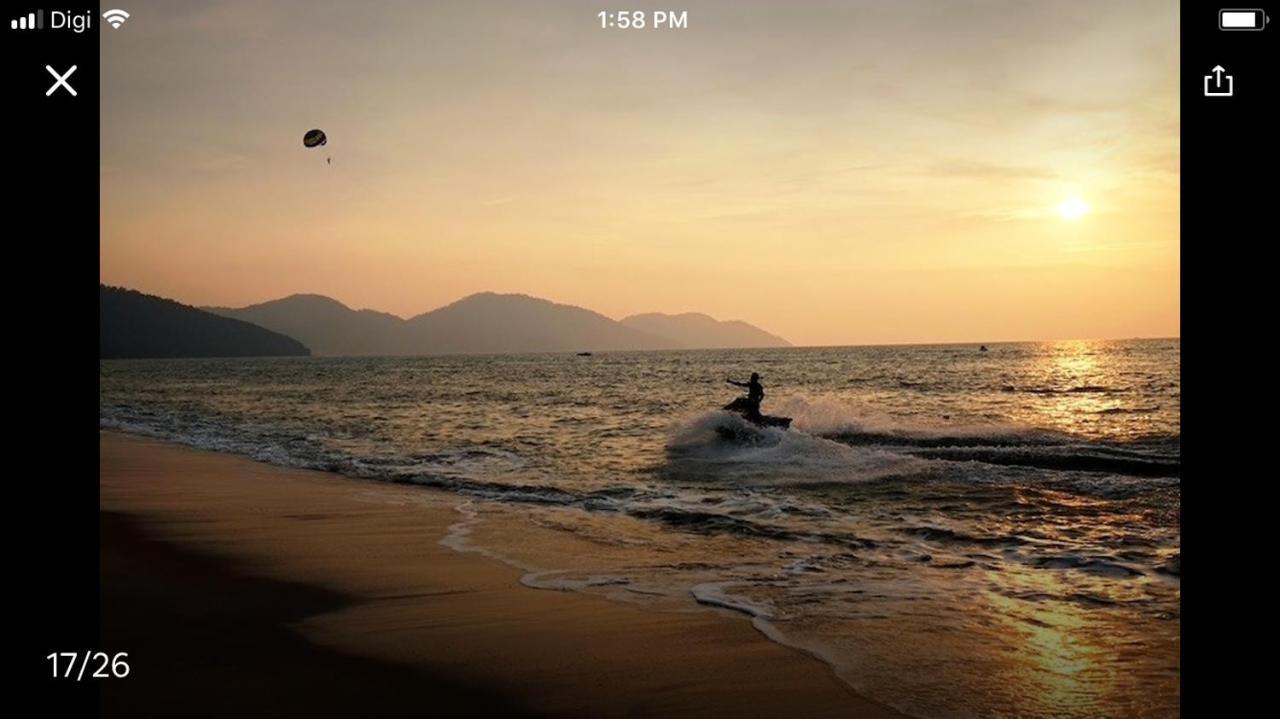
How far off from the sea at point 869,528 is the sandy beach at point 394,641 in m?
0.52

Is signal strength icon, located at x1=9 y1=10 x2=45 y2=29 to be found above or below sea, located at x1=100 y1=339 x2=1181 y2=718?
above

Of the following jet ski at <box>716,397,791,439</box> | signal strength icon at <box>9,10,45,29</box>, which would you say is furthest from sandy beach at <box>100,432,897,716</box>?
jet ski at <box>716,397,791,439</box>

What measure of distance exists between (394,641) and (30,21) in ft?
14.2

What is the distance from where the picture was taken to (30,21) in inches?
118

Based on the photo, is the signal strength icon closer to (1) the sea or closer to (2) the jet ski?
(1) the sea

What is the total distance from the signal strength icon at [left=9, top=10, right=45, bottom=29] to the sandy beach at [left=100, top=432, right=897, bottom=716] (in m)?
3.44

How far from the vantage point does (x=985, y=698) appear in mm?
4945

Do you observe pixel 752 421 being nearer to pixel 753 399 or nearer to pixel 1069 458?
pixel 753 399

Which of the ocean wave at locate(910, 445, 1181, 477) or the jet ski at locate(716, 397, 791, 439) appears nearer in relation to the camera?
the ocean wave at locate(910, 445, 1181, 477)

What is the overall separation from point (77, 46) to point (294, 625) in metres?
4.50
